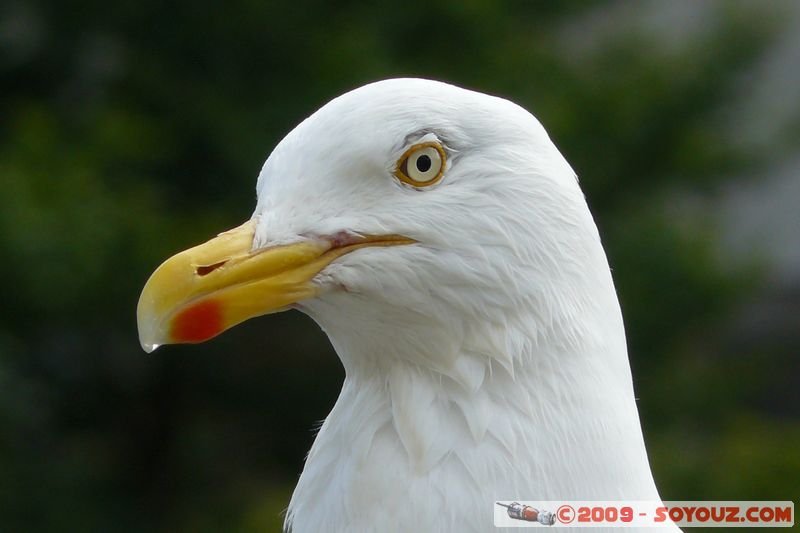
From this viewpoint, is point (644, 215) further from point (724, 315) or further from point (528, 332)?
point (528, 332)

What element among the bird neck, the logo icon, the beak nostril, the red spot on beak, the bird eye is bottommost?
the logo icon

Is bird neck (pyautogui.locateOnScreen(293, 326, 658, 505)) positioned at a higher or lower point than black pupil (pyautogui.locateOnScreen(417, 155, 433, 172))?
lower

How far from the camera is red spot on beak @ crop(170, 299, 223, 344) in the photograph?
5.56 ft

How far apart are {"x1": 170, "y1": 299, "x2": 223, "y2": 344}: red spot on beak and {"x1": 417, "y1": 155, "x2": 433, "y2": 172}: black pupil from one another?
1.12 ft

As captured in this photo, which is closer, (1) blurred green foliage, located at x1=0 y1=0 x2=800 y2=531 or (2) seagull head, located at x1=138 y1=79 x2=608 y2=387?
(2) seagull head, located at x1=138 y1=79 x2=608 y2=387

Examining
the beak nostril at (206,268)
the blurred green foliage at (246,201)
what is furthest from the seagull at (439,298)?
the blurred green foliage at (246,201)


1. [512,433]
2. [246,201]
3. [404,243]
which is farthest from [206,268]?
[246,201]

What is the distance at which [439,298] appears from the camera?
1.77m

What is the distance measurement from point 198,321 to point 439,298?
0.33 m

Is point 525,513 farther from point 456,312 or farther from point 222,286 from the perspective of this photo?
point 222,286

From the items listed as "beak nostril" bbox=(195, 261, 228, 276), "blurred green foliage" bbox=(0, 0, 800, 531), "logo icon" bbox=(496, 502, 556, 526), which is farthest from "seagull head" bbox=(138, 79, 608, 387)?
"blurred green foliage" bbox=(0, 0, 800, 531)

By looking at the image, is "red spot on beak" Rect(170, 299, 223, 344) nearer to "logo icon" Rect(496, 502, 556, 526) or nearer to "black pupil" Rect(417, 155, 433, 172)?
"black pupil" Rect(417, 155, 433, 172)

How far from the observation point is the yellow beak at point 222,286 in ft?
5.55

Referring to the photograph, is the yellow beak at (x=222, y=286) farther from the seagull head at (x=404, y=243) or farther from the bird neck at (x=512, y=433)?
the bird neck at (x=512, y=433)
